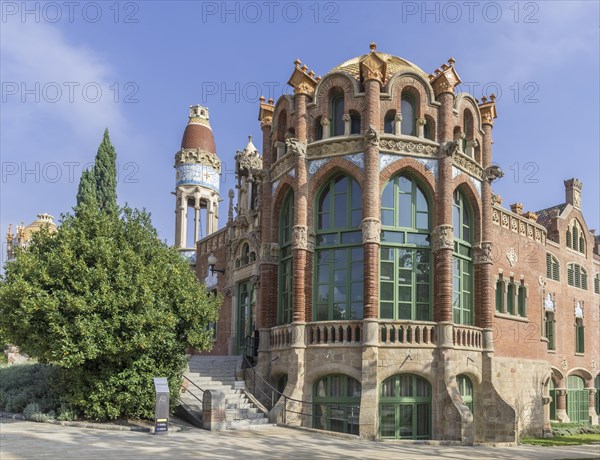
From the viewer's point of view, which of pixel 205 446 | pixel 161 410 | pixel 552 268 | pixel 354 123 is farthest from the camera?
pixel 552 268

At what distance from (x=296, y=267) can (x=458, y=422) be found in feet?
22.7

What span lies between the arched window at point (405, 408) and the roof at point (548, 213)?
1669 cm

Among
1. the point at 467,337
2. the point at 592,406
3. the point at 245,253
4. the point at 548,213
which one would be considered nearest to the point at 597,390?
the point at 592,406

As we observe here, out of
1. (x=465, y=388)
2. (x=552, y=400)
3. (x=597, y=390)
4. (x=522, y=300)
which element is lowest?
(x=552, y=400)

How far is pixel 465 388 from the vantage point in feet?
74.0

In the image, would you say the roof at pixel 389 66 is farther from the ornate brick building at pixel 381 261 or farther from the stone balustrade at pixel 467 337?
the stone balustrade at pixel 467 337

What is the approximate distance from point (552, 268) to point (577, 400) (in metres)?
6.81

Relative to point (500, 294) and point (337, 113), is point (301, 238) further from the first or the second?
point (500, 294)

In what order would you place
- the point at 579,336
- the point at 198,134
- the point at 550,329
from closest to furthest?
the point at 550,329
the point at 579,336
the point at 198,134

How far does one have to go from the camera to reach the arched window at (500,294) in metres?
27.2

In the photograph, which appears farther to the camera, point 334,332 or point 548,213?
point 548,213

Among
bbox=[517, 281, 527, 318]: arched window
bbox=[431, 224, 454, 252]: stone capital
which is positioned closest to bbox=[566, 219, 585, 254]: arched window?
bbox=[517, 281, 527, 318]: arched window

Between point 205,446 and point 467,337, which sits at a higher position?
point 467,337

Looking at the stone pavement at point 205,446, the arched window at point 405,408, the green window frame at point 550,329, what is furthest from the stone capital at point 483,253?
the green window frame at point 550,329
